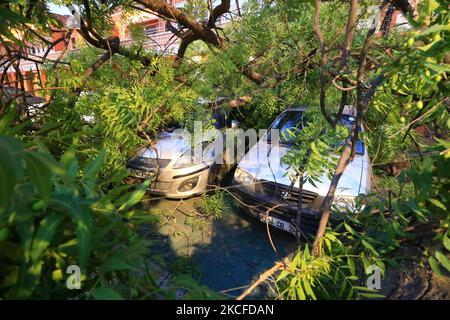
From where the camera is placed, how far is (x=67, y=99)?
240 centimetres

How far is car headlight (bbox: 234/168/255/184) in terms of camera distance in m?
3.83

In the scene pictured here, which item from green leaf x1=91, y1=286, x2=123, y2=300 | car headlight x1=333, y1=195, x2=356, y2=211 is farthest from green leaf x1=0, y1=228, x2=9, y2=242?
car headlight x1=333, y1=195, x2=356, y2=211

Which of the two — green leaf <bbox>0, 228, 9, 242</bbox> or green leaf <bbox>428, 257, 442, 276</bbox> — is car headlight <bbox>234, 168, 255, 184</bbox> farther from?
green leaf <bbox>0, 228, 9, 242</bbox>

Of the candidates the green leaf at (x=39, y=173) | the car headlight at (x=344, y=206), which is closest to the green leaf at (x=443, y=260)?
the car headlight at (x=344, y=206)

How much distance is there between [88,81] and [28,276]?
2.46 m

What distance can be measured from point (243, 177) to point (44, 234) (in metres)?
3.38

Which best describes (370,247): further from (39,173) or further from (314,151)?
(39,173)

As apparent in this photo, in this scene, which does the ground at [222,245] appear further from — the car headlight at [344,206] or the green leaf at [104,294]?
the green leaf at [104,294]

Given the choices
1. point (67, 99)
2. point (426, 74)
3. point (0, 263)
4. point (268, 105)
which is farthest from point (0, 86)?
point (268, 105)

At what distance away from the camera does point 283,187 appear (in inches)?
134

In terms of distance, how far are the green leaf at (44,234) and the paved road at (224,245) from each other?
2.26 metres

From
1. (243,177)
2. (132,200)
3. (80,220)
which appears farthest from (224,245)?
(80,220)

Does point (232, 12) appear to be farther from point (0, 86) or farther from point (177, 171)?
point (0, 86)

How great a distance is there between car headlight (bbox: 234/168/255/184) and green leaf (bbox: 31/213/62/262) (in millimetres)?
3257
